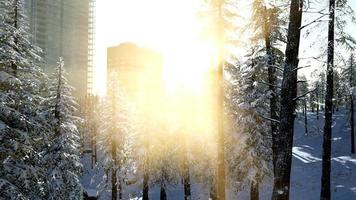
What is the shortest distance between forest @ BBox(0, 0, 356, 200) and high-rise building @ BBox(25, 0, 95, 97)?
145215 mm

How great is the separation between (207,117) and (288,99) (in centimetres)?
2115

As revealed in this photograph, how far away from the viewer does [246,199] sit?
1451 inches

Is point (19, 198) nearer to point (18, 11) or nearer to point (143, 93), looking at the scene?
point (18, 11)

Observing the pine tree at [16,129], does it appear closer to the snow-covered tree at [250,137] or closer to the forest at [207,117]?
the forest at [207,117]

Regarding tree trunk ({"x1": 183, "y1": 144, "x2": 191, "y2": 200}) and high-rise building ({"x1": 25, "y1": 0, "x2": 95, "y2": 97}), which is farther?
high-rise building ({"x1": 25, "y1": 0, "x2": 95, "y2": 97})

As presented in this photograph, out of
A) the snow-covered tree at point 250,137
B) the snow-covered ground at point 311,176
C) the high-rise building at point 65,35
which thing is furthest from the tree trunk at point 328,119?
the high-rise building at point 65,35

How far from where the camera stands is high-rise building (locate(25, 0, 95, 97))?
177750 mm

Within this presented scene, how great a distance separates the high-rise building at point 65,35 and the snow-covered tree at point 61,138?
15336cm

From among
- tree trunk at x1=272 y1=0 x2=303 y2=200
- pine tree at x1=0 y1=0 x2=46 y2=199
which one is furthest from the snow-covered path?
pine tree at x1=0 y1=0 x2=46 y2=199

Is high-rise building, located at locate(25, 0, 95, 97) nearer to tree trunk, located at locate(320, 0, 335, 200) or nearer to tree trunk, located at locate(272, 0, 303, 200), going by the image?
tree trunk, located at locate(320, 0, 335, 200)

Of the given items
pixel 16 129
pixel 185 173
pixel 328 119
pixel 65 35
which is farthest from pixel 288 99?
pixel 65 35

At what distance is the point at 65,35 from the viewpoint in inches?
7441

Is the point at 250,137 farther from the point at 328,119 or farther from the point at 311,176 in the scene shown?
the point at 311,176

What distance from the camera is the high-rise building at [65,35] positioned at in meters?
178
